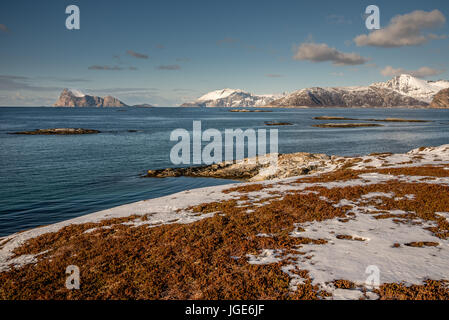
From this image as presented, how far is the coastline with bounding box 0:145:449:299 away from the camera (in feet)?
32.8

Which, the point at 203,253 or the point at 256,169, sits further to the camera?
the point at 256,169

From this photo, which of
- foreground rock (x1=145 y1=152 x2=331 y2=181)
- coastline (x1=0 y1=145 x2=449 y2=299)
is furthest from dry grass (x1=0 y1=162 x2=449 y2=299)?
foreground rock (x1=145 y1=152 x2=331 y2=181)

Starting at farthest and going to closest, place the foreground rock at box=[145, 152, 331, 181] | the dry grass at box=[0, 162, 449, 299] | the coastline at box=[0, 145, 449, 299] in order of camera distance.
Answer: the foreground rock at box=[145, 152, 331, 181], the coastline at box=[0, 145, 449, 299], the dry grass at box=[0, 162, 449, 299]

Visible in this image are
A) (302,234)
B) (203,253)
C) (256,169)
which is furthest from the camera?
(256,169)

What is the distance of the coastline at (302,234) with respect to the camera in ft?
32.8

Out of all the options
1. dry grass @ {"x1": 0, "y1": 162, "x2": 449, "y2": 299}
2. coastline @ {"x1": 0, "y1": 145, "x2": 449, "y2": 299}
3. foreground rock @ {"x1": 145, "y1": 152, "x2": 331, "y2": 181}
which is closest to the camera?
dry grass @ {"x1": 0, "y1": 162, "x2": 449, "y2": 299}

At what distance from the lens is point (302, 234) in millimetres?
14266

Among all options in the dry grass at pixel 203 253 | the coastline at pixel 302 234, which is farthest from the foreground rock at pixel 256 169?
the dry grass at pixel 203 253

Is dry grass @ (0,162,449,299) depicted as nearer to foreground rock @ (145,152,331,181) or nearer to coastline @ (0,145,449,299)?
coastline @ (0,145,449,299)

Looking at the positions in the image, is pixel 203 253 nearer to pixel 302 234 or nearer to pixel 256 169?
pixel 302 234

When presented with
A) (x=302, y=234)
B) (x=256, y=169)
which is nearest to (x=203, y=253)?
(x=302, y=234)

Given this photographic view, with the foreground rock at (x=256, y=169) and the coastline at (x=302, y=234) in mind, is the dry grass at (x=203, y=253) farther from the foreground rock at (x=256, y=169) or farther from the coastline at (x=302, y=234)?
the foreground rock at (x=256, y=169)

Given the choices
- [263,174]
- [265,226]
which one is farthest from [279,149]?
[265,226]
